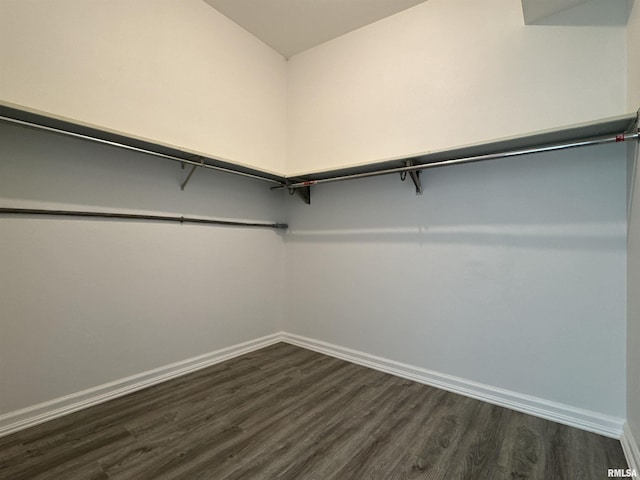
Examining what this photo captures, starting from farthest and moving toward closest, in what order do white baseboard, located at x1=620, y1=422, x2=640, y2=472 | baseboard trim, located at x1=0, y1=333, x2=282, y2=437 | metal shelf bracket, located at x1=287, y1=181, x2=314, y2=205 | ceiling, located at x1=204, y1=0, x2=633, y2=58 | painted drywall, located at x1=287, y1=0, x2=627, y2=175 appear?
metal shelf bracket, located at x1=287, y1=181, x2=314, y2=205 → ceiling, located at x1=204, y1=0, x2=633, y2=58 → painted drywall, located at x1=287, y1=0, x2=627, y2=175 → baseboard trim, located at x1=0, y1=333, x2=282, y2=437 → white baseboard, located at x1=620, y1=422, x2=640, y2=472

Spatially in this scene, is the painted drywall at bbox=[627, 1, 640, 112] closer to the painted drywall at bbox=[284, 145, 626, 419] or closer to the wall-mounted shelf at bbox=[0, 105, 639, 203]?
the wall-mounted shelf at bbox=[0, 105, 639, 203]

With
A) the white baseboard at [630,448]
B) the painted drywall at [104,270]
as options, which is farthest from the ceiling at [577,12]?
the painted drywall at [104,270]

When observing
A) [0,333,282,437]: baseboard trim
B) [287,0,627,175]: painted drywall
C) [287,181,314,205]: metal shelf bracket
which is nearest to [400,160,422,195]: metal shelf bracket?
[287,0,627,175]: painted drywall

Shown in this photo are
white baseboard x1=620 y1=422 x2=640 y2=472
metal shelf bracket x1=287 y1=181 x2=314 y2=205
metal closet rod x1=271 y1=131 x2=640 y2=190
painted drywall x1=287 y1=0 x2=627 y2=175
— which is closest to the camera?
white baseboard x1=620 y1=422 x2=640 y2=472

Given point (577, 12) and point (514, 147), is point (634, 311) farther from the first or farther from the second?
point (577, 12)

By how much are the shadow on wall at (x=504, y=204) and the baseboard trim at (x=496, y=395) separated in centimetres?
98

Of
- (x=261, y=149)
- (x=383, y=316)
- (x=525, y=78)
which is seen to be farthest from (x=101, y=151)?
(x=525, y=78)

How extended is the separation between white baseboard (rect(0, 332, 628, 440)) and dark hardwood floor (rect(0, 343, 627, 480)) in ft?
0.19

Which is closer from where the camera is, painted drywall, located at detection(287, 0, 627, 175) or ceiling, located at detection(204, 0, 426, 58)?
painted drywall, located at detection(287, 0, 627, 175)

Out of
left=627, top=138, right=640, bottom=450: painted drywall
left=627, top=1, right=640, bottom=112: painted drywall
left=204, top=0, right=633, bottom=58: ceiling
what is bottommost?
left=627, top=138, right=640, bottom=450: painted drywall

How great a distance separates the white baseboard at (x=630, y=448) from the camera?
1.35 m

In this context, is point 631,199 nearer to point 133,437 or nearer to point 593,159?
point 593,159

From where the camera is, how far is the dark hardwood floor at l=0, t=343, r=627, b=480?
140 centimetres

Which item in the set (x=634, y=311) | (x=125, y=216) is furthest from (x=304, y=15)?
(x=634, y=311)
